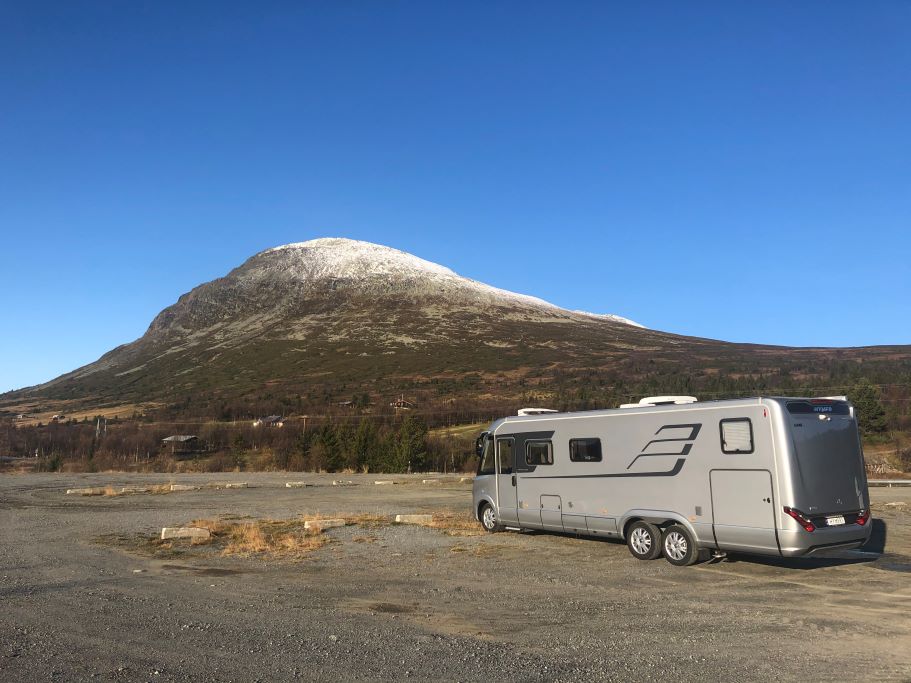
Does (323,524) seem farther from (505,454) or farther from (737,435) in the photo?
(737,435)

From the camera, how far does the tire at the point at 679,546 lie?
536 inches

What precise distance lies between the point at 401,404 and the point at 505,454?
84.4 m

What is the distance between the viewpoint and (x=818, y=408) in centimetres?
1309

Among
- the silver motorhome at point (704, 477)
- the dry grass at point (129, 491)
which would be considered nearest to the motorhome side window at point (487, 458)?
the silver motorhome at point (704, 477)

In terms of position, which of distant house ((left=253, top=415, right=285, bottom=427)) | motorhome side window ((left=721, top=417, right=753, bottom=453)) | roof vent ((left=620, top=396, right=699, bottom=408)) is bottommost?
motorhome side window ((left=721, top=417, right=753, bottom=453))

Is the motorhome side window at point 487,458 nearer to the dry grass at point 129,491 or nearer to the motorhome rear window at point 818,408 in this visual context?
the motorhome rear window at point 818,408

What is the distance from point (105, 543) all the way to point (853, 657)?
17.0 m

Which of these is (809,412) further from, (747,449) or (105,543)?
(105,543)

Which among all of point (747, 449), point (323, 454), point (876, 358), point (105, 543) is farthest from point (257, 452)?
point (876, 358)

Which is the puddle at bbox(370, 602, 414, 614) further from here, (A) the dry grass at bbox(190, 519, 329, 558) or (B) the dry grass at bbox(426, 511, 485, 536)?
(B) the dry grass at bbox(426, 511, 485, 536)

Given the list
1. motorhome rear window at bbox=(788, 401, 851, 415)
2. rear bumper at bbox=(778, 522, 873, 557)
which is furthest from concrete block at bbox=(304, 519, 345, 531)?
motorhome rear window at bbox=(788, 401, 851, 415)

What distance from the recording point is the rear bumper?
1200cm

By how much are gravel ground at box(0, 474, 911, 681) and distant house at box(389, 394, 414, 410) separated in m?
80.7

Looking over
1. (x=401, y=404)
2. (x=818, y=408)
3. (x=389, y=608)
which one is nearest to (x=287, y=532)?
(x=389, y=608)
